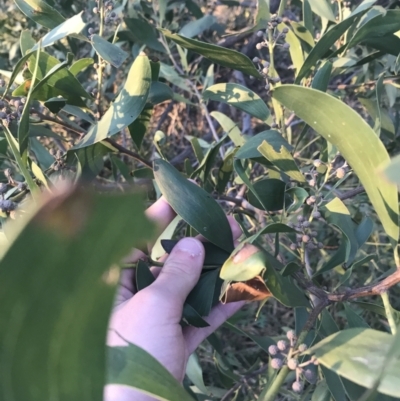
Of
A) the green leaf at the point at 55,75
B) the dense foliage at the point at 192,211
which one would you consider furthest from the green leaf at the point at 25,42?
the green leaf at the point at 55,75

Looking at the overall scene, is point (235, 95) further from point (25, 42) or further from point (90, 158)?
point (25, 42)

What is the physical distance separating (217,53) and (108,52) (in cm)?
18

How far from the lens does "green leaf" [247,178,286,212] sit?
26.0 inches

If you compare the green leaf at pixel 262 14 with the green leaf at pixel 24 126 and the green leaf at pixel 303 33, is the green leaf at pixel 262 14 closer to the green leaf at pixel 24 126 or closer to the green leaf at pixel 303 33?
the green leaf at pixel 303 33

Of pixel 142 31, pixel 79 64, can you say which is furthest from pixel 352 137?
pixel 142 31

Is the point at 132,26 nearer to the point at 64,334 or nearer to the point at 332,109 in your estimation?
the point at 332,109

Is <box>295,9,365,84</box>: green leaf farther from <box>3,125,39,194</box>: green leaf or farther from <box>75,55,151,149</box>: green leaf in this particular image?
<box>3,125,39,194</box>: green leaf

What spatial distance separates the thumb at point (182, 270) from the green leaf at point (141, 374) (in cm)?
33

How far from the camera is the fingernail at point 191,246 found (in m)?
0.76

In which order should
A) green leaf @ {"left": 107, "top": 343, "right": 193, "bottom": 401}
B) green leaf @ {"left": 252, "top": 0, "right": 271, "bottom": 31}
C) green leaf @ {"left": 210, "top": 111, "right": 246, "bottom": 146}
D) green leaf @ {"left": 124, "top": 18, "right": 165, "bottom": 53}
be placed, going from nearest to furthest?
green leaf @ {"left": 107, "top": 343, "right": 193, "bottom": 401} → green leaf @ {"left": 252, "top": 0, "right": 271, "bottom": 31} → green leaf @ {"left": 210, "top": 111, "right": 246, "bottom": 146} → green leaf @ {"left": 124, "top": 18, "right": 165, "bottom": 53}

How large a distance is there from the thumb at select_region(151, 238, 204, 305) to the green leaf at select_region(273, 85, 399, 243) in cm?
35

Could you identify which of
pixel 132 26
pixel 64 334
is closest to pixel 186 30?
pixel 132 26

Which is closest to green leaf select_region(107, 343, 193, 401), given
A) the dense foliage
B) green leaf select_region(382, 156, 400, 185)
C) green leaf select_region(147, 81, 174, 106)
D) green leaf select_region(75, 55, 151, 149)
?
the dense foliage

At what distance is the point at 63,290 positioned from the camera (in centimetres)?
20
